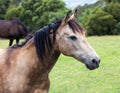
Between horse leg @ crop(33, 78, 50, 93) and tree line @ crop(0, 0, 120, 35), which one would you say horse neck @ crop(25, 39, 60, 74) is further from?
tree line @ crop(0, 0, 120, 35)

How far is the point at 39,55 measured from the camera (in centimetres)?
402

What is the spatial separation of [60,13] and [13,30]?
7246 millimetres

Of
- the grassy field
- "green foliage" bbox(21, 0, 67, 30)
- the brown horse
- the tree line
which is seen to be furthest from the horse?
the brown horse

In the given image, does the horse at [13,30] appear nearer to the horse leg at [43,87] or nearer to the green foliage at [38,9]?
the green foliage at [38,9]

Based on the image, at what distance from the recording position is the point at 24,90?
401 centimetres

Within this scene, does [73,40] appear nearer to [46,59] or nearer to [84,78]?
[46,59]

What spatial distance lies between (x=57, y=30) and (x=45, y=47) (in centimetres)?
23

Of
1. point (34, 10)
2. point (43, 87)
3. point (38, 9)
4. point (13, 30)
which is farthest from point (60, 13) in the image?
point (43, 87)

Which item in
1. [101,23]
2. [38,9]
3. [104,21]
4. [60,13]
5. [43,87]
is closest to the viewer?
[43,87]

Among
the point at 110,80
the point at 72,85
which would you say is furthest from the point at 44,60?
the point at 110,80

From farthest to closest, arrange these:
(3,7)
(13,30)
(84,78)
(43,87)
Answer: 1. (3,7)
2. (13,30)
3. (84,78)
4. (43,87)

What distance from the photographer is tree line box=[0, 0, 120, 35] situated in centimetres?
2216

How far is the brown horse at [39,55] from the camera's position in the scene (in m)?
3.86

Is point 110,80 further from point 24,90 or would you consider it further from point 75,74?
point 24,90
